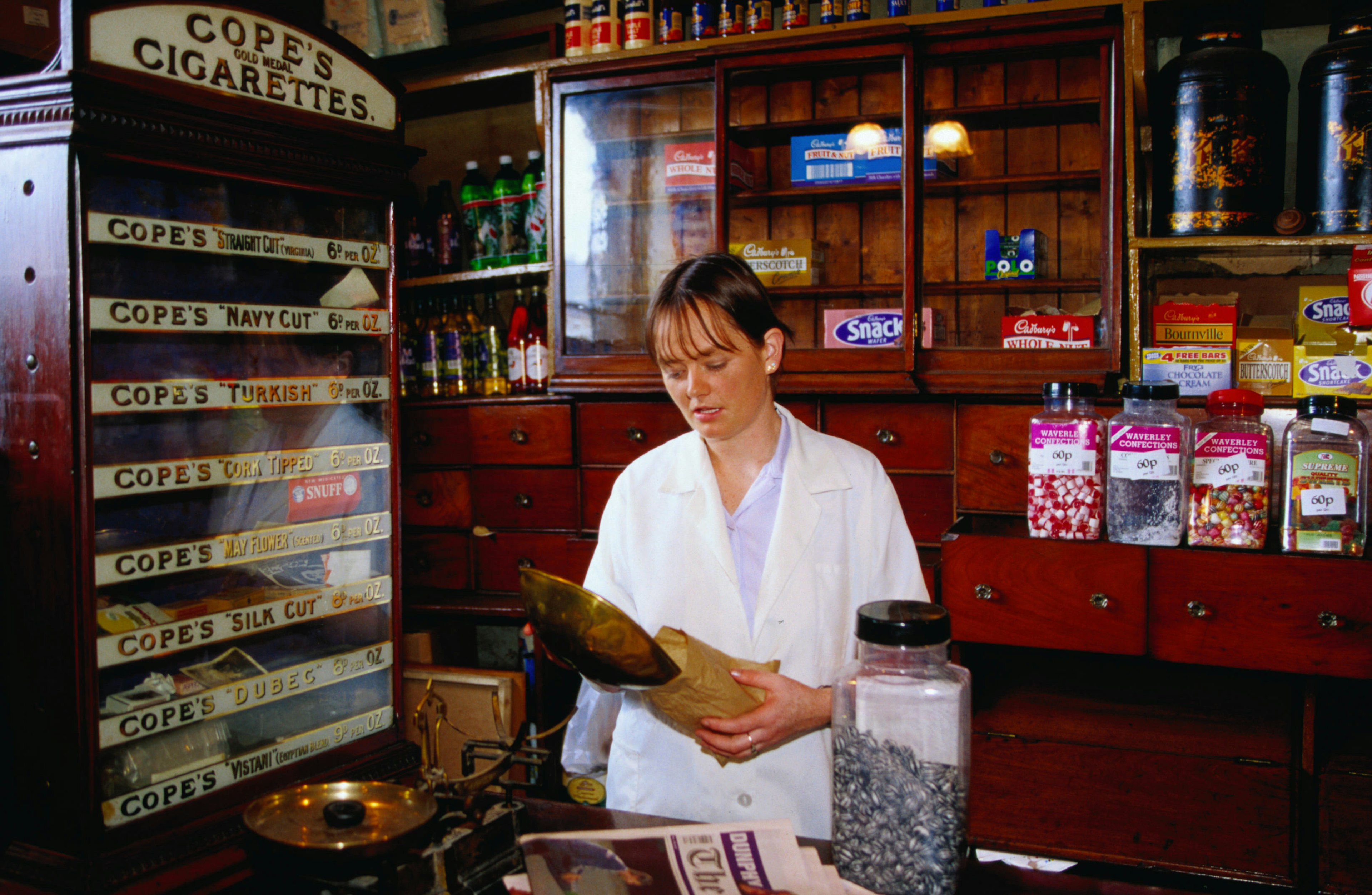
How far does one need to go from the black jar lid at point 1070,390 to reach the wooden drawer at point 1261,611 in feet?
1.22

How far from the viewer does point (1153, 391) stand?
1911 millimetres

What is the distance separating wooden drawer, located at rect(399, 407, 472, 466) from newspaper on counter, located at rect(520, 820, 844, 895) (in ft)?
6.09

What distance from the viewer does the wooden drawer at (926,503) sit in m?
2.36

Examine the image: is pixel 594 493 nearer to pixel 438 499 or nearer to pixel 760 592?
pixel 438 499

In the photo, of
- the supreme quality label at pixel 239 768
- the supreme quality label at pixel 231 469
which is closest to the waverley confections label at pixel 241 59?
the supreme quality label at pixel 231 469

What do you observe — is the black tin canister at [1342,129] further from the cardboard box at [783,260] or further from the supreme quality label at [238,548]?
Result: the supreme quality label at [238,548]

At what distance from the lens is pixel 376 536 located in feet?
6.27

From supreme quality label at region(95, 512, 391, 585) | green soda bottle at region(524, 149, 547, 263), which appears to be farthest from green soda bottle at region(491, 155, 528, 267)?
supreme quality label at region(95, 512, 391, 585)

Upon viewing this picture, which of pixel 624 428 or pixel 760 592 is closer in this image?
pixel 760 592

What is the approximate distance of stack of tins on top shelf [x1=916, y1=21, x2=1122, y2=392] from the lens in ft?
7.39

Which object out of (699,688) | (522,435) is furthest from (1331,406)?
(522,435)

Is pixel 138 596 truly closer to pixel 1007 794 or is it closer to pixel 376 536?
pixel 376 536

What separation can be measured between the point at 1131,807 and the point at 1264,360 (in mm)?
1113

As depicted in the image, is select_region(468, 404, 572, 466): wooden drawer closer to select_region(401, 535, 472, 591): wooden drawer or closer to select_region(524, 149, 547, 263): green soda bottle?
select_region(401, 535, 472, 591): wooden drawer
